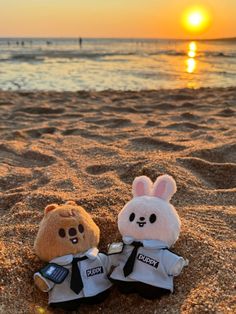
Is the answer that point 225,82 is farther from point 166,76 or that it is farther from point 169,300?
point 169,300

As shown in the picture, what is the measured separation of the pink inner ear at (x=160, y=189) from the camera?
6.53 feet

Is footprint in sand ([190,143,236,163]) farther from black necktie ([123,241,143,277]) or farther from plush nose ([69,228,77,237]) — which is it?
plush nose ([69,228,77,237])

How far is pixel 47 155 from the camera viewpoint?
3.84 meters

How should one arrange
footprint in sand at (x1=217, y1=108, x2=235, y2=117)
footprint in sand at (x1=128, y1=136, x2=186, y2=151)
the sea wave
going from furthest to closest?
the sea wave
footprint in sand at (x1=217, y1=108, x2=235, y2=117)
footprint in sand at (x1=128, y1=136, x2=186, y2=151)

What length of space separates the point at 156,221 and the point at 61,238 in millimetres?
437

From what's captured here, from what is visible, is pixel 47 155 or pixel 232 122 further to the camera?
pixel 232 122

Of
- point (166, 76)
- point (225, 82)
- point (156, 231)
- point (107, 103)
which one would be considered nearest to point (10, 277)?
point (156, 231)

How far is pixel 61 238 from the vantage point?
1.87 metres

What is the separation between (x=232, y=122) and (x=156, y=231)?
11.8 feet

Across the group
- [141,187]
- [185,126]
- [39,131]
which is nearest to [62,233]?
[141,187]

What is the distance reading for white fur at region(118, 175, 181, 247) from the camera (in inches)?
74.5

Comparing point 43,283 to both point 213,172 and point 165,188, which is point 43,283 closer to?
point 165,188

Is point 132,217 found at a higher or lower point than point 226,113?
higher

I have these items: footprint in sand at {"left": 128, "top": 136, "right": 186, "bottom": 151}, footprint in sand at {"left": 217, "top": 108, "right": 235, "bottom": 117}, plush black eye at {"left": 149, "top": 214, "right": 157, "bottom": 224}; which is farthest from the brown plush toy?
footprint in sand at {"left": 217, "top": 108, "right": 235, "bottom": 117}
